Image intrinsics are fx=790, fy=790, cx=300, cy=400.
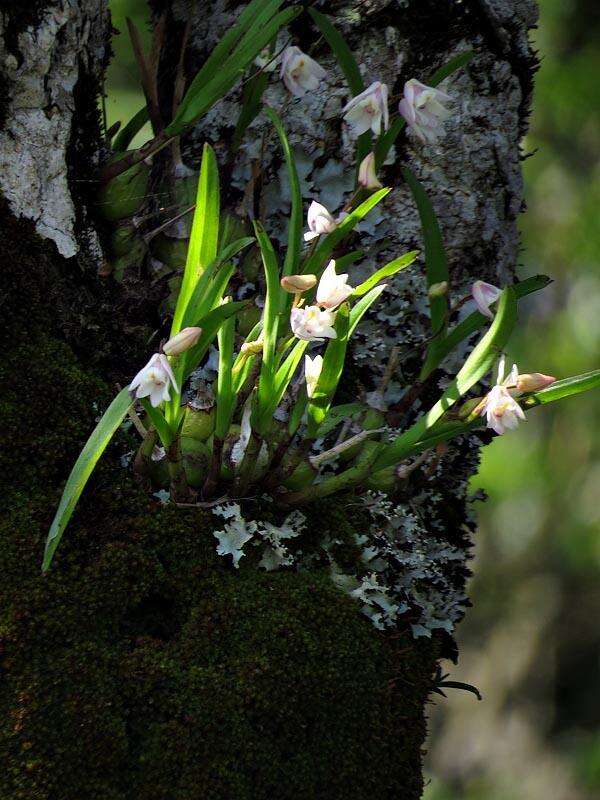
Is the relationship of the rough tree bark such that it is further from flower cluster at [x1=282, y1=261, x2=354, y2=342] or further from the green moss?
flower cluster at [x1=282, y1=261, x2=354, y2=342]

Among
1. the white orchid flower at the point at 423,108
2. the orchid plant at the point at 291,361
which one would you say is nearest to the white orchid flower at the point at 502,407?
the orchid plant at the point at 291,361

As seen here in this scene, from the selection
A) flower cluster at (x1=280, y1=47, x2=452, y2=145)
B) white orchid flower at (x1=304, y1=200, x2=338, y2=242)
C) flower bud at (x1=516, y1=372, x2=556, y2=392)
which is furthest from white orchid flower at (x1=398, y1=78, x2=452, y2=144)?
flower bud at (x1=516, y1=372, x2=556, y2=392)

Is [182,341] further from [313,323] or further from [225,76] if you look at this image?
[225,76]

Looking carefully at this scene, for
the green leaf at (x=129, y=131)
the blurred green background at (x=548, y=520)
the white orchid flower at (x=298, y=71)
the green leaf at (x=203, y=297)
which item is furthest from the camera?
the blurred green background at (x=548, y=520)

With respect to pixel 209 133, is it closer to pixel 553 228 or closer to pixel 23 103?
pixel 23 103

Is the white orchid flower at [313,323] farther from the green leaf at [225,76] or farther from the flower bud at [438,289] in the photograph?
the green leaf at [225,76]

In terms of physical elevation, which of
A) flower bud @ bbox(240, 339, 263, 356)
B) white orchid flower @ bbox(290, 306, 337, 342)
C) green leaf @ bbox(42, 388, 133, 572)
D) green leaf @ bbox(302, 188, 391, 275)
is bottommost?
green leaf @ bbox(42, 388, 133, 572)
